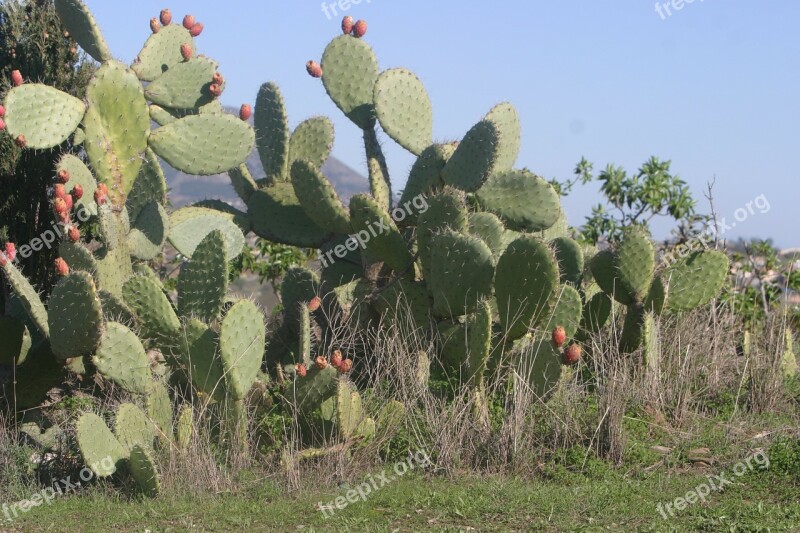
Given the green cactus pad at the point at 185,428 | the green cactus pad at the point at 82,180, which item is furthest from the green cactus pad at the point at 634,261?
the green cactus pad at the point at 82,180

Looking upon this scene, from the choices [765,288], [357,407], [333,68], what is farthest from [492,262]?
[765,288]

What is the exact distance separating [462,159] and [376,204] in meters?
0.65

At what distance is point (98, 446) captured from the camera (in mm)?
5734

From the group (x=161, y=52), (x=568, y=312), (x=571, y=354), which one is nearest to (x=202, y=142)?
(x=161, y=52)

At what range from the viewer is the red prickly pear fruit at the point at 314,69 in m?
8.35

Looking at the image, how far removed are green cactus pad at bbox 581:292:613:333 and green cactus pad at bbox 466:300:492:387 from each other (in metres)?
1.26

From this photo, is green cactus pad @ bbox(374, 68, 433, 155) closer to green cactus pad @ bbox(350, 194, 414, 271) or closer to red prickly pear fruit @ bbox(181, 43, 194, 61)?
green cactus pad @ bbox(350, 194, 414, 271)

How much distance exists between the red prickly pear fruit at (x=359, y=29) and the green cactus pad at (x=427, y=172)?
126cm

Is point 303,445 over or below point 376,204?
below

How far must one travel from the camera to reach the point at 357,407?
608cm

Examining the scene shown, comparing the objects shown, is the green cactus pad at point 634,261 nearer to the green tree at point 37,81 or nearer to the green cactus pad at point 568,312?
the green cactus pad at point 568,312

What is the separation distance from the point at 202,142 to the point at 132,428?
8.29 feet

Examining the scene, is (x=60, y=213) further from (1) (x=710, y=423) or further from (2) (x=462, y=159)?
(1) (x=710, y=423)

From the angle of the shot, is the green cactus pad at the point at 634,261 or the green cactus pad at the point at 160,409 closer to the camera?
the green cactus pad at the point at 160,409
